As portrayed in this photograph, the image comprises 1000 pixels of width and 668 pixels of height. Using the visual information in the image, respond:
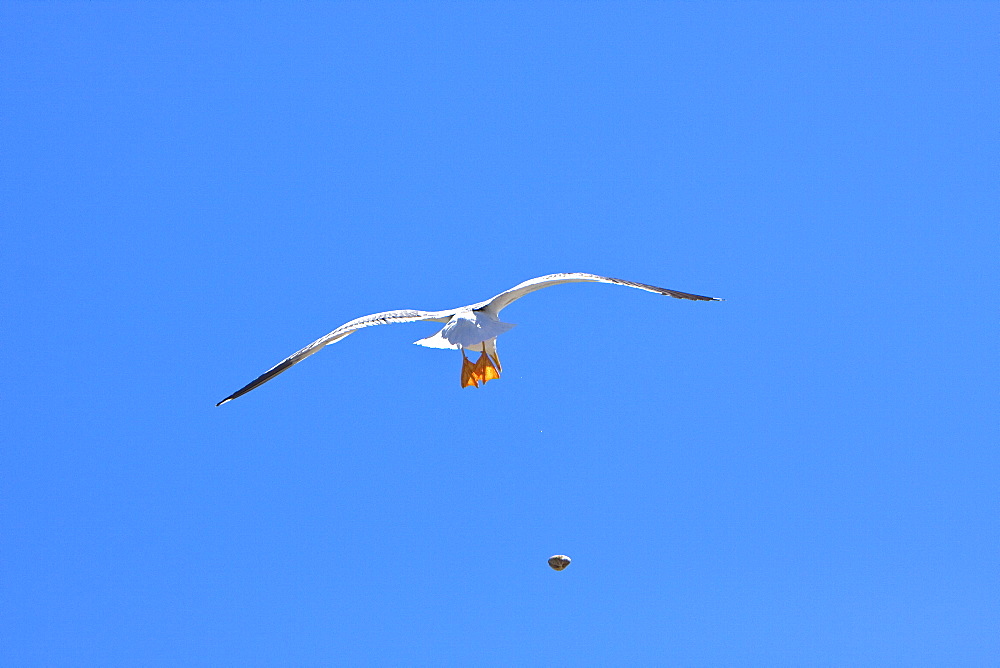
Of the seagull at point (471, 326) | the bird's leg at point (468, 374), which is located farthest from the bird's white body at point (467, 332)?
the bird's leg at point (468, 374)

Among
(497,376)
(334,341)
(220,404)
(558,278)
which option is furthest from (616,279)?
(220,404)

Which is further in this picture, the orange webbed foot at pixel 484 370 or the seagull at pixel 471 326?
the orange webbed foot at pixel 484 370

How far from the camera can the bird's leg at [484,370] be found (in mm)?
18312

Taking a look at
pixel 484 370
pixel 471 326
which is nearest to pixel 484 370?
pixel 484 370

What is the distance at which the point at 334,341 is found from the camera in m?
18.0

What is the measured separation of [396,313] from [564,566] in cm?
442

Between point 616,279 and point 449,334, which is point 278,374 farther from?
point 616,279

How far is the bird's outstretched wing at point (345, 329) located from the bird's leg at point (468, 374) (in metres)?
0.71

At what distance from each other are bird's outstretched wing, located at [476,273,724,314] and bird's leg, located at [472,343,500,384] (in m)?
0.90

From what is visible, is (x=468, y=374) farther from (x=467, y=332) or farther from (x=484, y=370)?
(x=467, y=332)

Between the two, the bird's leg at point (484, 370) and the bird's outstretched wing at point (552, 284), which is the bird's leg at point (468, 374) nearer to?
the bird's leg at point (484, 370)

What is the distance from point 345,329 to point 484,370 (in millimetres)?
2127

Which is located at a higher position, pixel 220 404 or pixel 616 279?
pixel 616 279

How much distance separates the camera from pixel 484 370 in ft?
60.1
